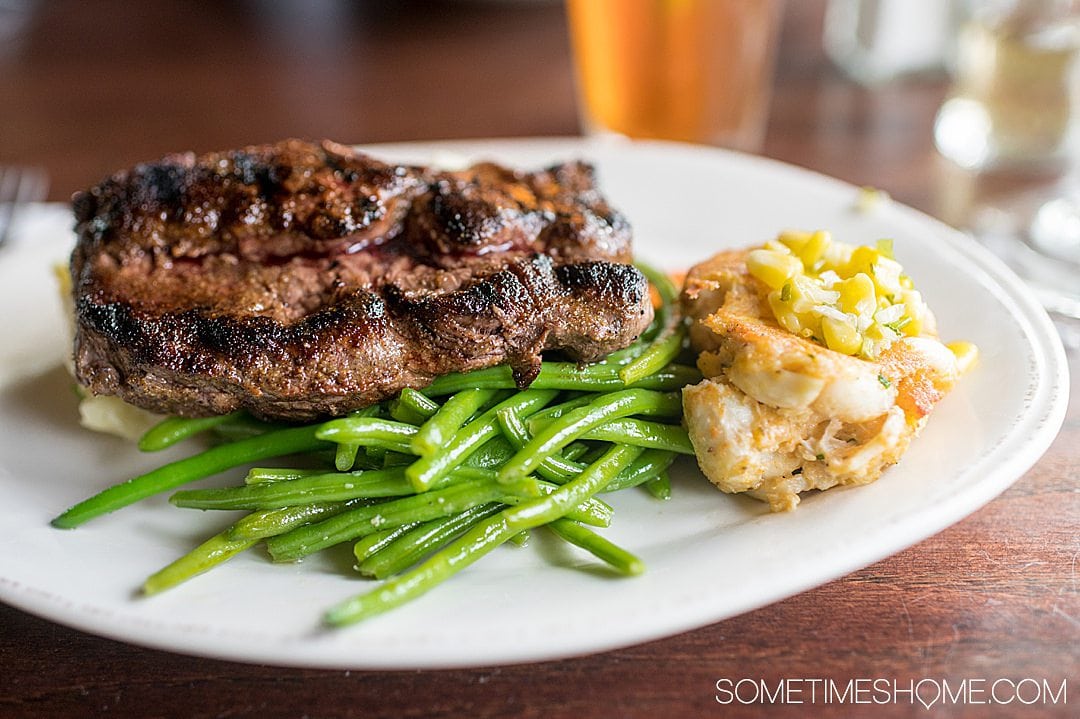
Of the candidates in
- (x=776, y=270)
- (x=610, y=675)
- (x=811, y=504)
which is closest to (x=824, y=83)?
(x=776, y=270)

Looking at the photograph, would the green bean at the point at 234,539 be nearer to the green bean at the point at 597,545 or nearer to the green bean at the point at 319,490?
the green bean at the point at 319,490

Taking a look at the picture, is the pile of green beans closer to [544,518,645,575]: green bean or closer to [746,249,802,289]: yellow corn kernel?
[544,518,645,575]: green bean

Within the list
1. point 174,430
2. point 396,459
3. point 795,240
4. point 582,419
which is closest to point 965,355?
point 795,240

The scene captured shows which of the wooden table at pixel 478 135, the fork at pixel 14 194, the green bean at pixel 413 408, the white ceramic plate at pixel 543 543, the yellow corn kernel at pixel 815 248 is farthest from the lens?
the fork at pixel 14 194

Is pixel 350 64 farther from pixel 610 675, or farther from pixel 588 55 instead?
pixel 610 675

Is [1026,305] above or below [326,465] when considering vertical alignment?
above

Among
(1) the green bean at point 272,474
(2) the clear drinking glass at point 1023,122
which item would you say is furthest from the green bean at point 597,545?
(2) the clear drinking glass at point 1023,122
